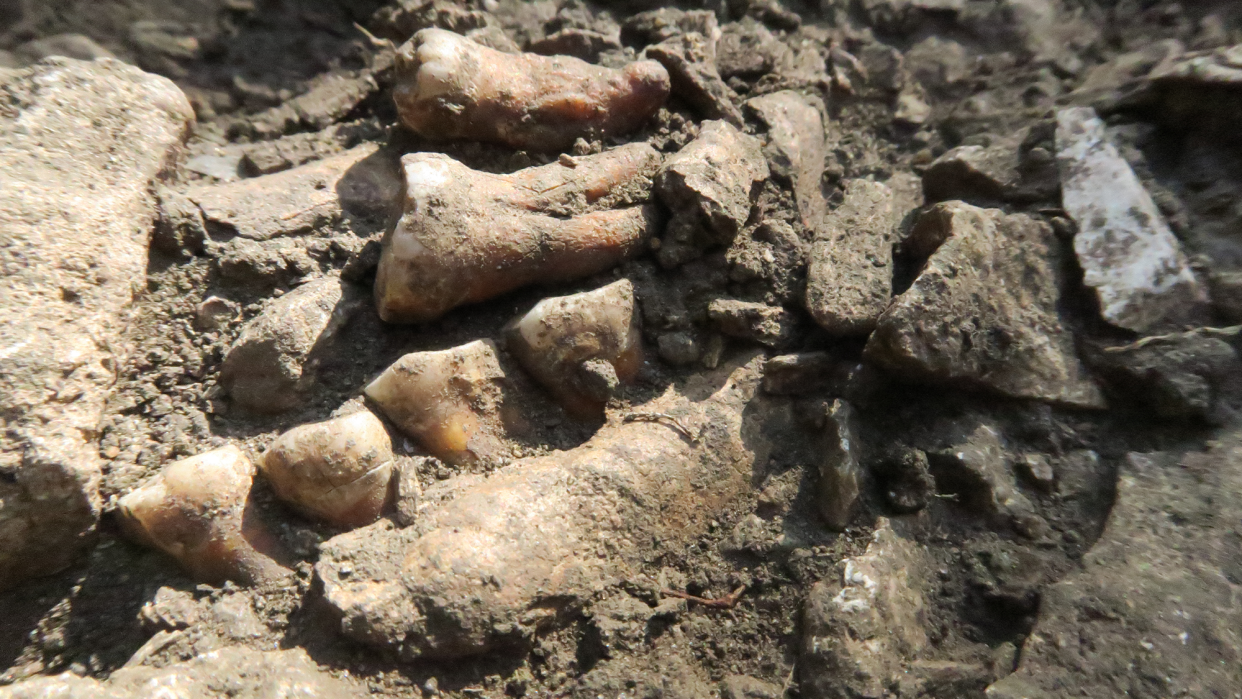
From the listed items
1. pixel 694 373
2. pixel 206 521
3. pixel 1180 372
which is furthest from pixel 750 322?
pixel 206 521

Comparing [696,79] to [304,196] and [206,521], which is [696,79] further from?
[206,521]

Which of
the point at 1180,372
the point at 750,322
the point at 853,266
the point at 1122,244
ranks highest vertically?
the point at 1122,244

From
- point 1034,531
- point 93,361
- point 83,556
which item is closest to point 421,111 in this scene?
point 93,361

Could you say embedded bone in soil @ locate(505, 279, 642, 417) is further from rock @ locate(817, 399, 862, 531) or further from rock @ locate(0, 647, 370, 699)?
rock @ locate(0, 647, 370, 699)

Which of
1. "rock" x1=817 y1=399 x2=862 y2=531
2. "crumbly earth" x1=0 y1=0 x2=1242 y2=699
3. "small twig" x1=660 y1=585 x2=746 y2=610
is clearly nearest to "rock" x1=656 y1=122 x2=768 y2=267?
"crumbly earth" x1=0 y1=0 x2=1242 y2=699

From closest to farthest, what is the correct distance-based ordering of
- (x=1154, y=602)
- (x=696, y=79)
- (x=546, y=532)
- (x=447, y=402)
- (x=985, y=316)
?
(x=1154, y=602)
(x=546, y=532)
(x=447, y=402)
(x=985, y=316)
(x=696, y=79)

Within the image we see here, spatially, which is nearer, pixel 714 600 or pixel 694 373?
pixel 714 600

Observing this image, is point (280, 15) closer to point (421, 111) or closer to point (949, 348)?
point (421, 111)

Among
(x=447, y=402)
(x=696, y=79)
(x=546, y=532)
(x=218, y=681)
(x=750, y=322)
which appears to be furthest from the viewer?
(x=696, y=79)

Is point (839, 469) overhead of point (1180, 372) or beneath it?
beneath
